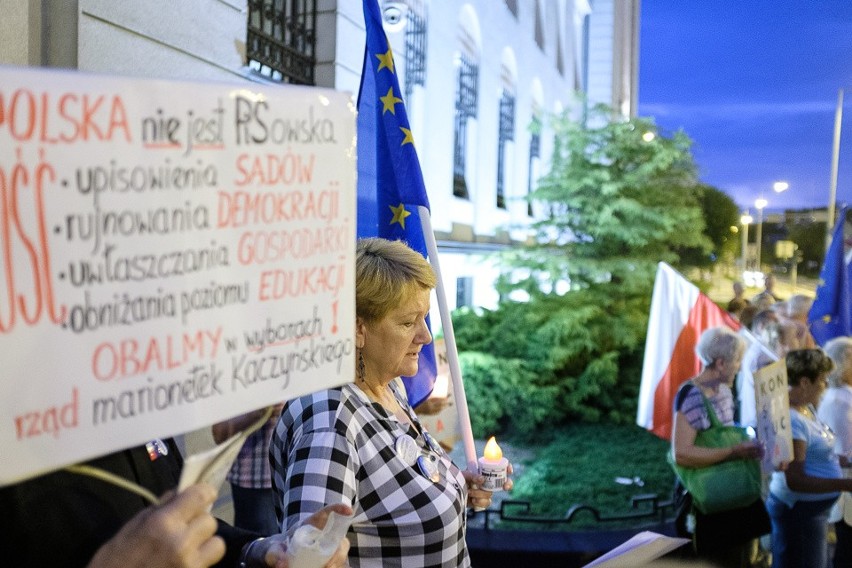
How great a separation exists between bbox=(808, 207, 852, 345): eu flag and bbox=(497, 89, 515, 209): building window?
6.30 metres

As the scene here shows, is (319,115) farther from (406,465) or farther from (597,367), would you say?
(597,367)

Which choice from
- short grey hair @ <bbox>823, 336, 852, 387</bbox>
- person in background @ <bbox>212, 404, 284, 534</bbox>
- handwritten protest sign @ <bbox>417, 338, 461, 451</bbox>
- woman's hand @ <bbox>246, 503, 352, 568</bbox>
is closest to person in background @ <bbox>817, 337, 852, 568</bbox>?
short grey hair @ <bbox>823, 336, 852, 387</bbox>

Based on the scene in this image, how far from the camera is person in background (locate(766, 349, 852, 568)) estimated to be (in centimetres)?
424

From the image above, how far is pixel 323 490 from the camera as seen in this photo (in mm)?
1878

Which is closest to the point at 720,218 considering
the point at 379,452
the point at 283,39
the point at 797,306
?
the point at 797,306

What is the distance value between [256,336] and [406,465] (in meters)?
0.73

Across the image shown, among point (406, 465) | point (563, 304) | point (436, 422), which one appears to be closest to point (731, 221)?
point (563, 304)

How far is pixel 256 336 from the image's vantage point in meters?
1.51

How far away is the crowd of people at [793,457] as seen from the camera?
4.20 metres

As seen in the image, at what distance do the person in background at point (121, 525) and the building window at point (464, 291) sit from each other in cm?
→ 1046

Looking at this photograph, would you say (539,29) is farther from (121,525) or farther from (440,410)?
(121,525)

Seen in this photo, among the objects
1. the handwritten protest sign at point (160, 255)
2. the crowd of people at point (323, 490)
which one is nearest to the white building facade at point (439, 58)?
the handwritten protest sign at point (160, 255)

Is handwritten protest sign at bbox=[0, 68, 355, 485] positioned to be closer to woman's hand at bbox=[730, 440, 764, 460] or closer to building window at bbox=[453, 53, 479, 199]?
woman's hand at bbox=[730, 440, 764, 460]

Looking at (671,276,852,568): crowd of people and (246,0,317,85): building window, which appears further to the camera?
(246,0,317,85): building window
